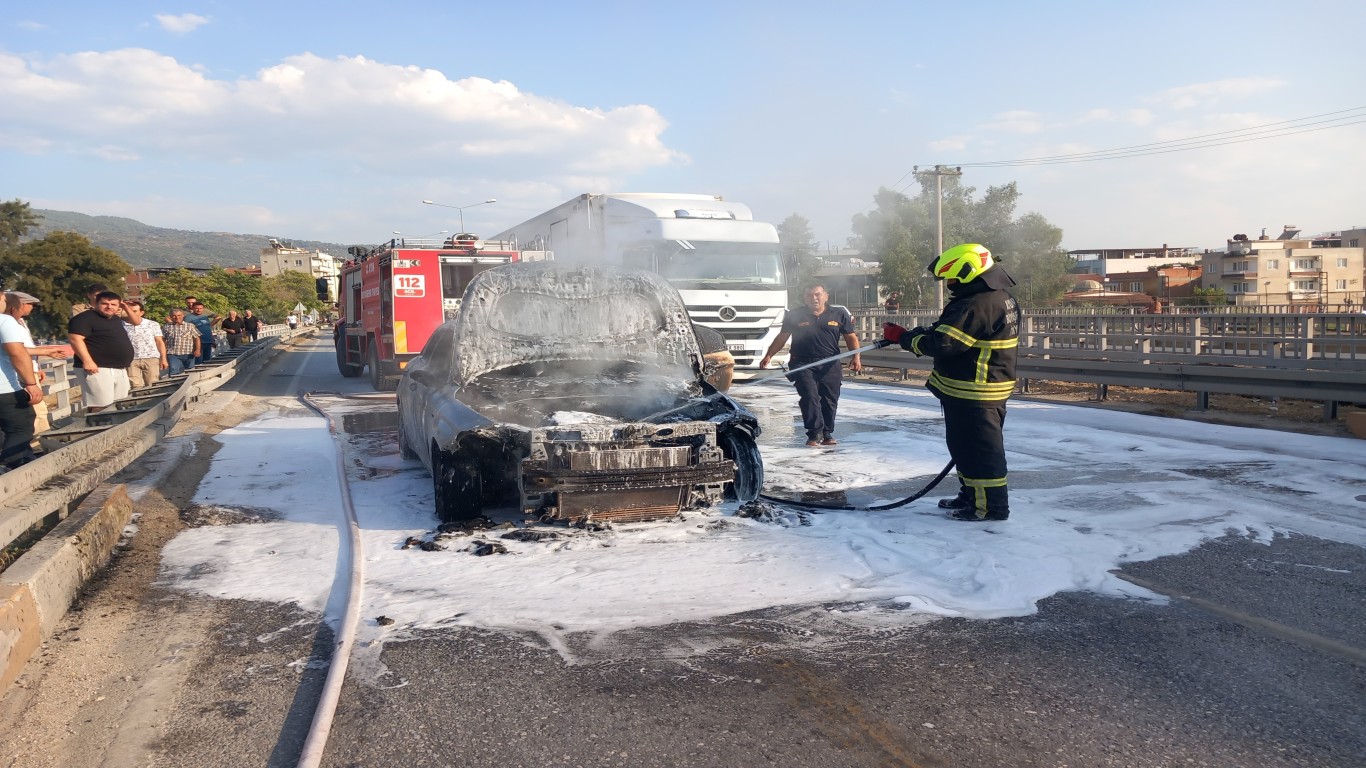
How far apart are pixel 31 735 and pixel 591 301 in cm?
482

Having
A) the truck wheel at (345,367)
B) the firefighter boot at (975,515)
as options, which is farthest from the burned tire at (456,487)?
the truck wheel at (345,367)

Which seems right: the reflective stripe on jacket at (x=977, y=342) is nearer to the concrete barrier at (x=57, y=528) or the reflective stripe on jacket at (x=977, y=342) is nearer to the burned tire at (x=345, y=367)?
the concrete barrier at (x=57, y=528)

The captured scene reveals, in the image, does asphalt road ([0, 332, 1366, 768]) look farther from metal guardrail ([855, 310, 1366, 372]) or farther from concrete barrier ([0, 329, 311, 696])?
metal guardrail ([855, 310, 1366, 372])

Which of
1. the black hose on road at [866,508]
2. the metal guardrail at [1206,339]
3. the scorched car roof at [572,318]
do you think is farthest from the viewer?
the metal guardrail at [1206,339]

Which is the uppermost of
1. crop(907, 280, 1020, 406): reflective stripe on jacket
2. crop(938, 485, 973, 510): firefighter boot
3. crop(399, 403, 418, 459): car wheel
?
crop(907, 280, 1020, 406): reflective stripe on jacket

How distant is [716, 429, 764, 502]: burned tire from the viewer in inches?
246

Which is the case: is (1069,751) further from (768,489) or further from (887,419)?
(887,419)

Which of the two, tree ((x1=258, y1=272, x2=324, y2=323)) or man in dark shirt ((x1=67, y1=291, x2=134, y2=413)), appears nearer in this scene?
man in dark shirt ((x1=67, y1=291, x2=134, y2=413))

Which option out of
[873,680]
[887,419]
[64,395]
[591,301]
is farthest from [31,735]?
[64,395]

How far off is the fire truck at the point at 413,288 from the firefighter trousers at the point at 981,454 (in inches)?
426

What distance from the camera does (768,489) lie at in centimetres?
723

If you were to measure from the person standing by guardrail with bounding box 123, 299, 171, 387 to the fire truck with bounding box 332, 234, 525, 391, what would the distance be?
3516 millimetres

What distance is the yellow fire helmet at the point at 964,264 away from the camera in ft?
20.0

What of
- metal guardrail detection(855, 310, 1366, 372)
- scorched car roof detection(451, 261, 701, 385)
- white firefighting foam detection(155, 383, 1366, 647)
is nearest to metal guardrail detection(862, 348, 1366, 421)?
metal guardrail detection(855, 310, 1366, 372)
